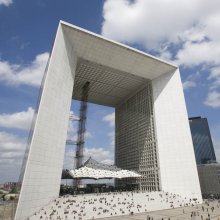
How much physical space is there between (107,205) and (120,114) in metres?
35.3

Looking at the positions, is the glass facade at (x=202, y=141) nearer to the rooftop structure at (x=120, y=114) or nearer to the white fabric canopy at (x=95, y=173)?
the rooftop structure at (x=120, y=114)

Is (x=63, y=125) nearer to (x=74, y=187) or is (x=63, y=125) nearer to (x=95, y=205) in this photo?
(x=95, y=205)

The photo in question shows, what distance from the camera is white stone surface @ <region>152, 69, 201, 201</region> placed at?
4197 cm

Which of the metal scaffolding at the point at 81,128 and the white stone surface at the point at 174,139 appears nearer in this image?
the white stone surface at the point at 174,139

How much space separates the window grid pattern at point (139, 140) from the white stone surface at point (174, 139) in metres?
2.18

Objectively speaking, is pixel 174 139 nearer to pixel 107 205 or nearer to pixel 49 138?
pixel 107 205

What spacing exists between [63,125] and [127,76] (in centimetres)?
2064

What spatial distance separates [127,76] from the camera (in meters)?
49.7

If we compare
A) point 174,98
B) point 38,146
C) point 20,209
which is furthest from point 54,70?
point 174,98

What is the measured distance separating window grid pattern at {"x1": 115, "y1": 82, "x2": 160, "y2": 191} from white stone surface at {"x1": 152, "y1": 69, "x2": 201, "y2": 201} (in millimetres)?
2179

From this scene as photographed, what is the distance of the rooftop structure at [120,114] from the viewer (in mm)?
29323

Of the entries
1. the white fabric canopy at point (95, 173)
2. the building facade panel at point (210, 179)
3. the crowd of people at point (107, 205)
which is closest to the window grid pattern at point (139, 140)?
the white fabric canopy at point (95, 173)

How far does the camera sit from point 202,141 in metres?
152

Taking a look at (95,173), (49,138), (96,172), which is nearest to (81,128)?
(96,172)
